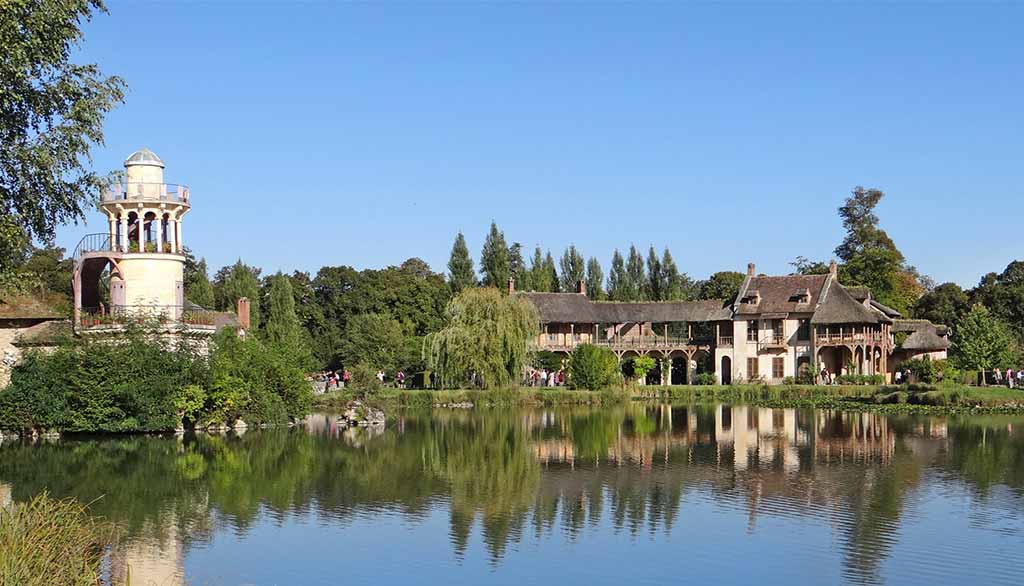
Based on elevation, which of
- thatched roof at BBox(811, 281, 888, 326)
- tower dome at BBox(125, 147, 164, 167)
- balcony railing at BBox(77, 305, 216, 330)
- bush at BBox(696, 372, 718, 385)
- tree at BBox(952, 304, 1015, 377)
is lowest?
bush at BBox(696, 372, 718, 385)

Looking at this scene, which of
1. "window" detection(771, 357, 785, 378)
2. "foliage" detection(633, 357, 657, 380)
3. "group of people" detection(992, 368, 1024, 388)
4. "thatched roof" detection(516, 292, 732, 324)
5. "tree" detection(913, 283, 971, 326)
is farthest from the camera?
"tree" detection(913, 283, 971, 326)

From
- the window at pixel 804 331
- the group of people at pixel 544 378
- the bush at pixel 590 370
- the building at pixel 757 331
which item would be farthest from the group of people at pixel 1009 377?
the group of people at pixel 544 378

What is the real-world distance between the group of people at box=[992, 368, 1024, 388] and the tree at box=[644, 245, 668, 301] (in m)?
25.5

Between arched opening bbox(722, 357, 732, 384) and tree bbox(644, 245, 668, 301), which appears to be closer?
arched opening bbox(722, 357, 732, 384)

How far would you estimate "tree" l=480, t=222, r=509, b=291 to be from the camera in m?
67.0

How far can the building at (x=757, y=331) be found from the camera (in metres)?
56.2

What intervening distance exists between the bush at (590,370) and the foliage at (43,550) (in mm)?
38396

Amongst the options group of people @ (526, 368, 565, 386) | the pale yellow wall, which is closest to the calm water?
the pale yellow wall

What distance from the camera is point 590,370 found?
50.7 meters

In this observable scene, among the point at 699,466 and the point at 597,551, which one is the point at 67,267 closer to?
the point at 699,466

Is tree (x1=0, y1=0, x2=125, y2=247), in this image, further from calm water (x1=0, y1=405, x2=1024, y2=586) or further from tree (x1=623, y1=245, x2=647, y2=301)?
tree (x1=623, y1=245, x2=647, y2=301)

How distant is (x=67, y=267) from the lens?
57781mm

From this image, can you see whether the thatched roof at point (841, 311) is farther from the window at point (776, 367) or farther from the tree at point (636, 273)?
the tree at point (636, 273)

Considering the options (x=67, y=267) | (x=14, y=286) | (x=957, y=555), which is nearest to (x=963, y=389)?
(x=957, y=555)
